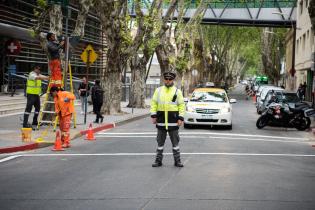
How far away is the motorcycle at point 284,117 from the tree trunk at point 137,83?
12372 millimetres

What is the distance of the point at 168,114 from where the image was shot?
10594mm

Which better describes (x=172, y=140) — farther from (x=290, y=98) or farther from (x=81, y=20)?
(x=290, y=98)

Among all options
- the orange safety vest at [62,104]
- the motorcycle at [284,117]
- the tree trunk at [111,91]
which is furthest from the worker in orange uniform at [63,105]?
the tree trunk at [111,91]

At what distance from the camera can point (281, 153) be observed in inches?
A: 529

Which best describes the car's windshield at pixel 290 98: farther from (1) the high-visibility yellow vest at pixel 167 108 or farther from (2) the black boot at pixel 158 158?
(2) the black boot at pixel 158 158

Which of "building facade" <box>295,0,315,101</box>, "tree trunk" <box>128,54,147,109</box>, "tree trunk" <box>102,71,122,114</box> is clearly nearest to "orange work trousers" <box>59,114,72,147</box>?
"tree trunk" <box>102,71,122,114</box>

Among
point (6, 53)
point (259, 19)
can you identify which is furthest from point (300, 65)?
point (6, 53)

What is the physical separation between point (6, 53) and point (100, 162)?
63.3ft

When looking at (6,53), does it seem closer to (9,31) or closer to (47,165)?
(9,31)

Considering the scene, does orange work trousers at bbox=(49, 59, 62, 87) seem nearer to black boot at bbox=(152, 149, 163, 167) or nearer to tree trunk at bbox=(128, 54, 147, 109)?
black boot at bbox=(152, 149, 163, 167)

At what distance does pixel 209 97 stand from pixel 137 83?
11765 millimetres

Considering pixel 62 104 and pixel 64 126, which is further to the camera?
pixel 64 126

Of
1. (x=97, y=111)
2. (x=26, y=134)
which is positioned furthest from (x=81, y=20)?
(x=26, y=134)

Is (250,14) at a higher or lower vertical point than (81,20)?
higher
